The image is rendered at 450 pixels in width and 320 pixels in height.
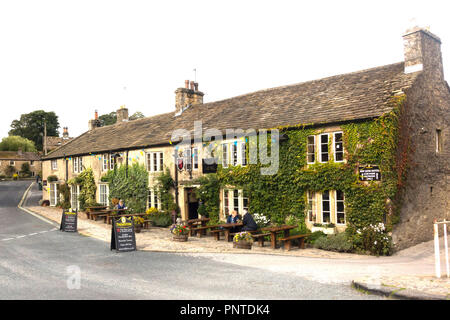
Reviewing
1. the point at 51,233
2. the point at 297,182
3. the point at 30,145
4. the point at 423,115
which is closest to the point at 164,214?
the point at 51,233

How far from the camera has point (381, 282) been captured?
27.7ft

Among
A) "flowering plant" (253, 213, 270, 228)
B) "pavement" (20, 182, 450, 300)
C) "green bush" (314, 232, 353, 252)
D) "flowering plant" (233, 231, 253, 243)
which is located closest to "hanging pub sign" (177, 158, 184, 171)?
"pavement" (20, 182, 450, 300)

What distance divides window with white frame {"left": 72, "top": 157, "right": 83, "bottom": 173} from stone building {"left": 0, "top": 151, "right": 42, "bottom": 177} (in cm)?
4679

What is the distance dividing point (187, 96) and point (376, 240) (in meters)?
17.6

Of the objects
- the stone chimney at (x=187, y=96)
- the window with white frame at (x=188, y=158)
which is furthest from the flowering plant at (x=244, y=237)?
the stone chimney at (x=187, y=96)

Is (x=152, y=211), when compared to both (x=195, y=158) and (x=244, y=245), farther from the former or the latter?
(x=244, y=245)

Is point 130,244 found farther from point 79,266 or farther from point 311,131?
point 311,131

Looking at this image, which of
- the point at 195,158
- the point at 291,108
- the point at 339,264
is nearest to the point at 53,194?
the point at 195,158

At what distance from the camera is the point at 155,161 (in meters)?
23.0

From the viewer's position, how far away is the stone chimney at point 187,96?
1059 inches

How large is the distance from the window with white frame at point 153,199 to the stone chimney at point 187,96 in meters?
6.57

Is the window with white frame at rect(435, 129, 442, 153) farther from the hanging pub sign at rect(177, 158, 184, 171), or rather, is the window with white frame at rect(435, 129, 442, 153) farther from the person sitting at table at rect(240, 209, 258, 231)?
the hanging pub sign at rect(177, 158, 184, 171)

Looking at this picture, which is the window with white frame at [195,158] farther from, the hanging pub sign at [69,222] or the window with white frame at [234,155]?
the hanging pub sign at [69,222]
